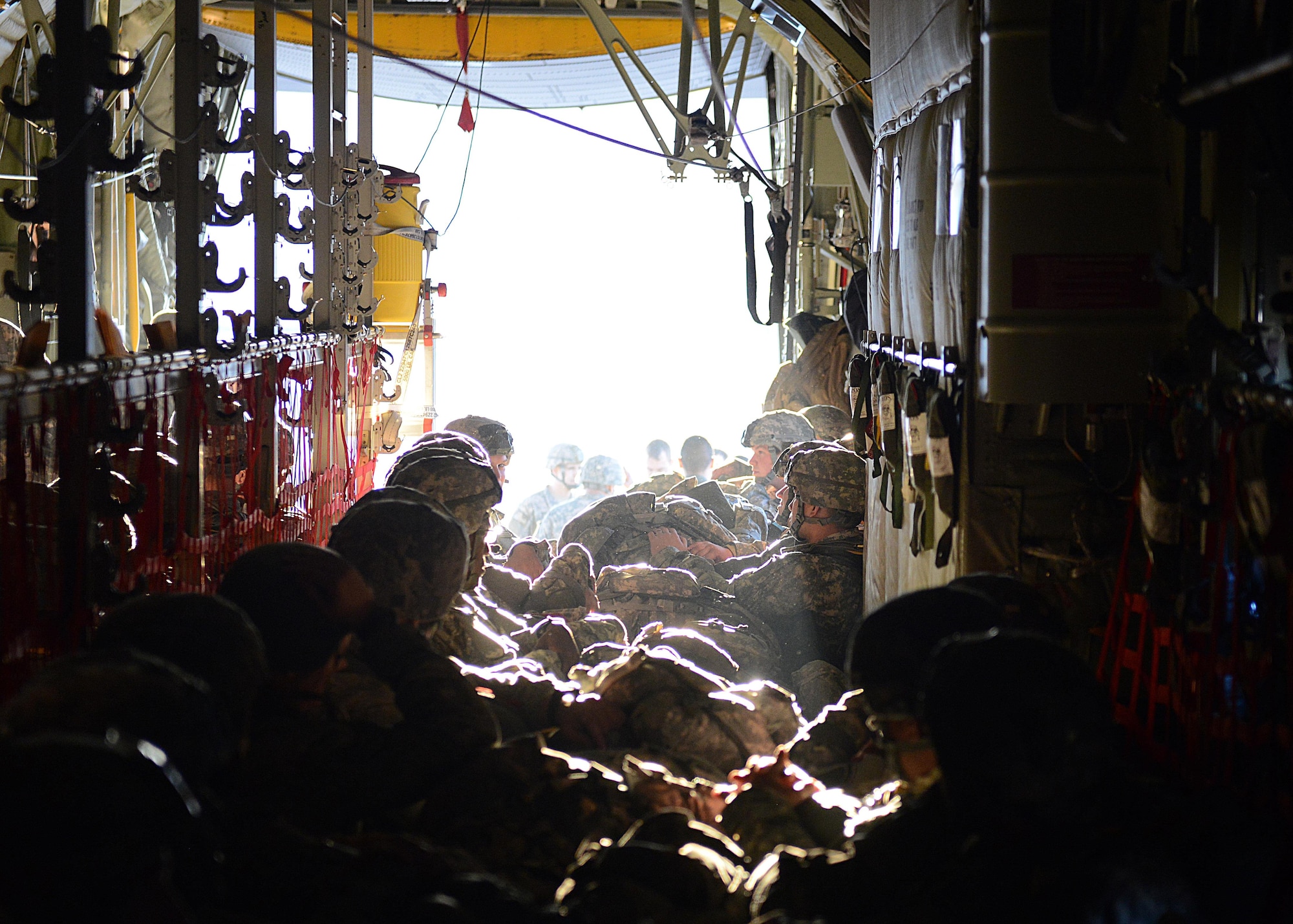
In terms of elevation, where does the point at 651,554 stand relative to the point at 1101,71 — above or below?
below

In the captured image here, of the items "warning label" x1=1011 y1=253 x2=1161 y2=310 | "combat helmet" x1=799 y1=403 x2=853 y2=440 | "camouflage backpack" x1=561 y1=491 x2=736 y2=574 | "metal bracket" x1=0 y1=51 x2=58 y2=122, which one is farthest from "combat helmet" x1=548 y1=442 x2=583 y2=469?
"warning label" x1=1011 y1=253 x2=1161 y2=310

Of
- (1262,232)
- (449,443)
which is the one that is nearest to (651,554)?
(449,443)

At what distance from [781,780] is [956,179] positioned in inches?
73.9

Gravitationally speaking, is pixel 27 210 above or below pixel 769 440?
above

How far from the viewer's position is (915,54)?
4.29m

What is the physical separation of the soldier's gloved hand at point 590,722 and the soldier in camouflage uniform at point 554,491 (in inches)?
319

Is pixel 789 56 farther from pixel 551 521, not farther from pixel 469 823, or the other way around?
pixel 469 823

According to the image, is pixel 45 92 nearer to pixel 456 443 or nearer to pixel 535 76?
pixel 456 443

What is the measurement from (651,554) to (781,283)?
2791 millimetres

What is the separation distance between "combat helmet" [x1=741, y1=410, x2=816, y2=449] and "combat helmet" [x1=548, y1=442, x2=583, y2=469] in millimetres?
3109

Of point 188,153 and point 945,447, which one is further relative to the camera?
point 188,153

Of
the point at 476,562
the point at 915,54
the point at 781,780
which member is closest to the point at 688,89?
the point at 915,54

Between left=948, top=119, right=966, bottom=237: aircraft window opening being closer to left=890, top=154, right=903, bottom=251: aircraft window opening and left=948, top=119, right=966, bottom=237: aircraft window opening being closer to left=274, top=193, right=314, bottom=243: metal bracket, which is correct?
left=890, top=154, right=903, bottom=251: aircraft window opening

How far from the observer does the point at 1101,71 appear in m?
2.56
